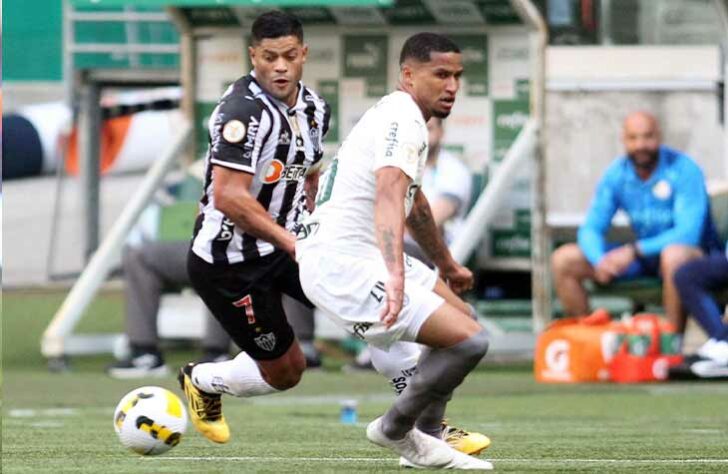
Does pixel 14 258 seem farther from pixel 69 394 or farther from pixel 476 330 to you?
pixel 476 330

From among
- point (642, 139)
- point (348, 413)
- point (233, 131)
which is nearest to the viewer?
point (233, 131)

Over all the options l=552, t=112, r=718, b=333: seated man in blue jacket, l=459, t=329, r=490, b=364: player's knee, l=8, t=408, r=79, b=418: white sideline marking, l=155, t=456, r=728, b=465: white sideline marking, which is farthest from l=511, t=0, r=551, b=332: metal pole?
l=459, t=329, r=490, b=364: player's knee

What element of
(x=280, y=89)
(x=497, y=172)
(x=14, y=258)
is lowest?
(x=14, y=258)

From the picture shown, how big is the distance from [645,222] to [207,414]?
598cm

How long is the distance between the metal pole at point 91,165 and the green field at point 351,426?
2048mm

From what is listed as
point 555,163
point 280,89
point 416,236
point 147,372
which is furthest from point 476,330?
point 555,163

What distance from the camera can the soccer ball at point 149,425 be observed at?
870 centimetres

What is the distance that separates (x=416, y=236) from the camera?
8.78 m

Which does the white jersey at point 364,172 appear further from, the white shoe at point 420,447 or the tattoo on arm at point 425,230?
the white shoe at point 420,447

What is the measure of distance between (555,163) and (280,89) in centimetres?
753

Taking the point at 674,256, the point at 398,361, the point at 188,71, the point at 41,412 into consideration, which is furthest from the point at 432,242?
the point at 188,71

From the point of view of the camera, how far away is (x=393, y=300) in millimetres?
7742

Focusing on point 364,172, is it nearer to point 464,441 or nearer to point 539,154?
Answer: point 464,441

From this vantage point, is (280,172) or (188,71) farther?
(188,71)
